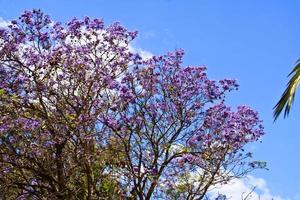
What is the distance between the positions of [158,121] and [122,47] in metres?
1.94

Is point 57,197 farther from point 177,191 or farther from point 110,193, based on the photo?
point 177,191

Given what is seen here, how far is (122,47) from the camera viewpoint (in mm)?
13664

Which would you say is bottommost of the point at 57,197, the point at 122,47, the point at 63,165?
the point at 57,197

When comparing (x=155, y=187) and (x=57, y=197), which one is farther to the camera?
(x=155, y=187)

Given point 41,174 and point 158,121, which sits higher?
point 158,121

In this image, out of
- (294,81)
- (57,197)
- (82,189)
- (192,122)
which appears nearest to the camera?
(294,81)

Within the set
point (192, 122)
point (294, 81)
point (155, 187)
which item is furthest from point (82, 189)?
point (294, 81)

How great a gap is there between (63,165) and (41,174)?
0.65 metres

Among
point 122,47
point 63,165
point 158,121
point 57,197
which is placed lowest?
point 57,197

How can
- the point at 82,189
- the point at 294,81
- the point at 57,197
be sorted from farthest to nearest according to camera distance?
1. the point at 82,189
2. the point at 57,197
3. the point at 294,81

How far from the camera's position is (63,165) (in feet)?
41.5

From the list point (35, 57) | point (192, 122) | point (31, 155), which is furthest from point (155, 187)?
point (35, 57)

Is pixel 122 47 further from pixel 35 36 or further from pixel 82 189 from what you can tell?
pixel 82 189

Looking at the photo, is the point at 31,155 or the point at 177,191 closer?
the point at 31,155
